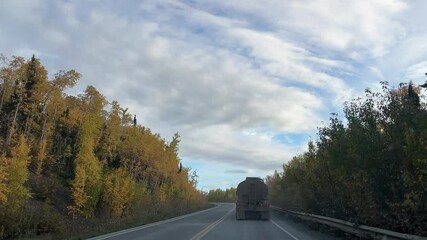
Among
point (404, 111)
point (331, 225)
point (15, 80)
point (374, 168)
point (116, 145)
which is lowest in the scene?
point (331, 225)

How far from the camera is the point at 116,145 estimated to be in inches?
2301

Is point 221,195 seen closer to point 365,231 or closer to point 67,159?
point 67,159

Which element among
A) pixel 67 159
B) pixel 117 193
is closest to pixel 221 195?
pixel 67 159

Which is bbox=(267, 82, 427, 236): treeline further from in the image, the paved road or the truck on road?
the truck on road

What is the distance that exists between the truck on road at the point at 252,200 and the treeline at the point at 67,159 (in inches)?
311

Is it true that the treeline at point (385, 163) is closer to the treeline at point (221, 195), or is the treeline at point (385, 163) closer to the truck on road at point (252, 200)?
the truck on road at point (252, 200)

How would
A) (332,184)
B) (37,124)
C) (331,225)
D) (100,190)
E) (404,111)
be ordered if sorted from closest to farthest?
(404,111) < (331,225) < (332,184) < (100,190) < (37,124)

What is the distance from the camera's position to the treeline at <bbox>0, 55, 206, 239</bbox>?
99.1ft

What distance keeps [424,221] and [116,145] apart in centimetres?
4815

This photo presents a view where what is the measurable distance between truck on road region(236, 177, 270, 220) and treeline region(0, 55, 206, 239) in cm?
789

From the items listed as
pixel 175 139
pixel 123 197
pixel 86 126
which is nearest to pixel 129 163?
pixel 86 126

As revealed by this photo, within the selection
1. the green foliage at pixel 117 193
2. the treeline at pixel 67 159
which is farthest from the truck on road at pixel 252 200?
the green foliage at pixel 117 193

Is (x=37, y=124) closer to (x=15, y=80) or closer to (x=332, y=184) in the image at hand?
(x=15, y=80)

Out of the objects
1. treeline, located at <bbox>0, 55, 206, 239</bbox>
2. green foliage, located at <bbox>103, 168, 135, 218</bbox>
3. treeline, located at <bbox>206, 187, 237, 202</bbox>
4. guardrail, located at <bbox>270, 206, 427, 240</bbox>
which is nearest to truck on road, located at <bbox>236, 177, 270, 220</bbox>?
treeline, located at <bbox>0, 55, 206, 239</bbox>
